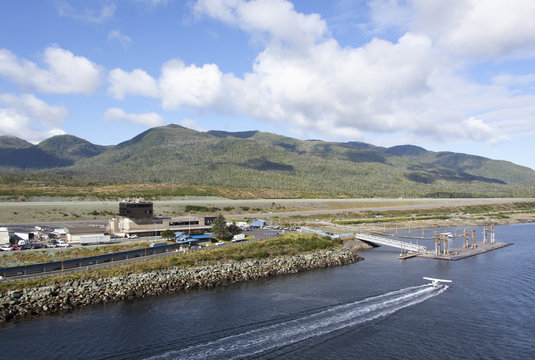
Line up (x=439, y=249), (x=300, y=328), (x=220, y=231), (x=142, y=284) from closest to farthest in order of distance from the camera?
(x=300, y=328), (x=142, y=284), (x=220, y=231), (x=439, y=249)

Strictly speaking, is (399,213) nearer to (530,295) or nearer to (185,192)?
(185,192)

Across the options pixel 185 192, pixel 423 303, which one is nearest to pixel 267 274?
pixel 423 303

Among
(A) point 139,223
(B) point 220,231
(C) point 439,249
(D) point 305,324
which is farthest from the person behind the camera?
(A) point 139,223

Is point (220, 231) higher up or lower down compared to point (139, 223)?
lower down

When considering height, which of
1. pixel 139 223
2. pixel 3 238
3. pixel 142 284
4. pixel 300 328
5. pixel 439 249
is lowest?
pixel 300 328

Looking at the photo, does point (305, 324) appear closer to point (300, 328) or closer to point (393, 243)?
point (300, 328)

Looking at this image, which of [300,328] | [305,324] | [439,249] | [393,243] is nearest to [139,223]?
[305,324]

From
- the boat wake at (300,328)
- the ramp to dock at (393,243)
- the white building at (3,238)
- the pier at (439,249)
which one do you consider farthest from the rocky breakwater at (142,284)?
the white building at (3,238)

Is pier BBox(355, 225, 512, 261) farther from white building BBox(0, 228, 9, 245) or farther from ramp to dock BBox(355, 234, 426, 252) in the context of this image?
white building BBox(0, 228, 9, 245)
